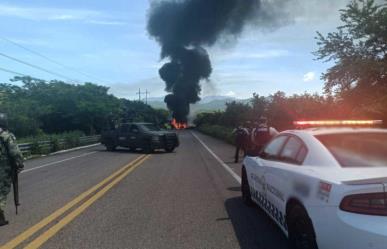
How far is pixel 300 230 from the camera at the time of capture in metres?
5.29

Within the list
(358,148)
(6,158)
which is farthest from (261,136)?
(358,148)

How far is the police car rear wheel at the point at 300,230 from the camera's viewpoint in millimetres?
4984

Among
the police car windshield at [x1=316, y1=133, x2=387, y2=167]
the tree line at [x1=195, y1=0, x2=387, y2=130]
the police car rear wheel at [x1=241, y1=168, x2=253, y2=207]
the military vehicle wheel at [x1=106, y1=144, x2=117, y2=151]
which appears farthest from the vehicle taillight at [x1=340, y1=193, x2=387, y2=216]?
the military vehicle wheel at [x1=106, y1=144, x2=117, y2=151]

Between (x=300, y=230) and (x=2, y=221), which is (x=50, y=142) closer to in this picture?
(x=2, y=221)

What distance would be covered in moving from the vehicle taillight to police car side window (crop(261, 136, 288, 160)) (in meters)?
2.41

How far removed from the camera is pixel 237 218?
26.0 feet

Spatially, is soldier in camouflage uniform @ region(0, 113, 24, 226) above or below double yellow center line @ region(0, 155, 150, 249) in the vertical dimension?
above

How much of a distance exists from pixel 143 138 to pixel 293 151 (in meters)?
21.9

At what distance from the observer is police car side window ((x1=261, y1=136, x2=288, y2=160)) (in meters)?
6.89

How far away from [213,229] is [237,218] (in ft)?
2.79

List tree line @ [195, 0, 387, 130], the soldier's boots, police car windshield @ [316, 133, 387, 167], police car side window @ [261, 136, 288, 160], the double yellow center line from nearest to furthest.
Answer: police car windshield @ [316, 133, 387, 167] < the double yellow center line < police car side window @ [261, 136, 288, 160] < the soldier's boots < tree line @ [195, 0, 387, 130]

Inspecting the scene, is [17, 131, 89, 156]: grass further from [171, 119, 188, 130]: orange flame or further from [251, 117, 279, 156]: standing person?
[171, 119, 188, 130]: orange flame

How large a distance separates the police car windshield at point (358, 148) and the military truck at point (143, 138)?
2173 centimetres

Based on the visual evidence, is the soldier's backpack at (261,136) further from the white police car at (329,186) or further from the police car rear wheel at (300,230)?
the police car rear wheel at (300,230)
